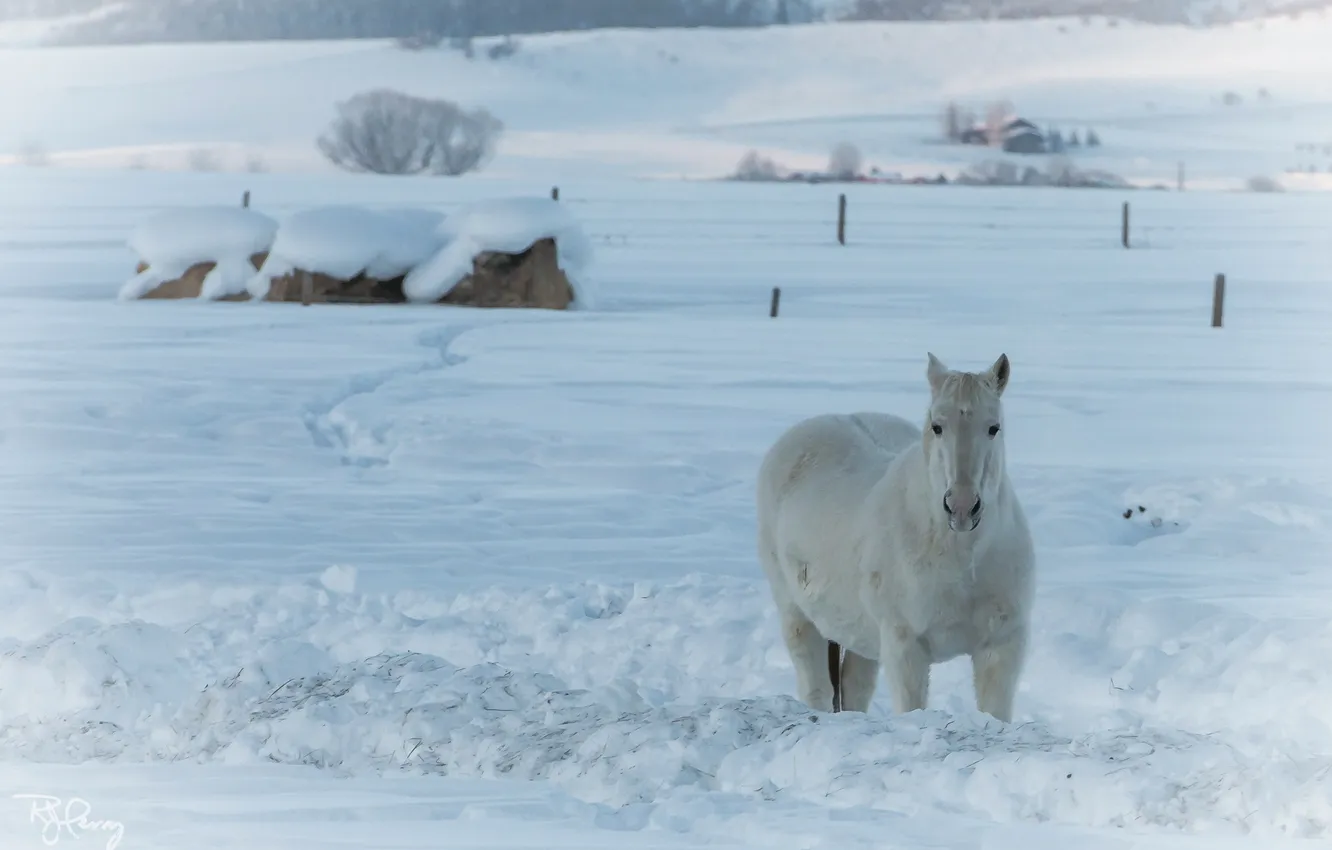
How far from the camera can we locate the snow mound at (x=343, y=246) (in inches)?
773

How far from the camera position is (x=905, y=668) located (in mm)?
4621

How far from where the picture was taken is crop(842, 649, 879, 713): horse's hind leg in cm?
543

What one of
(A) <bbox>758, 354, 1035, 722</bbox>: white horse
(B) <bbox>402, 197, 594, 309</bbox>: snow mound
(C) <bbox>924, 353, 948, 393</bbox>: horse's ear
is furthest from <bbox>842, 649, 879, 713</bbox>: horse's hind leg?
(B) <bbox>402, 197, 594, 309</bbox>: snow mound

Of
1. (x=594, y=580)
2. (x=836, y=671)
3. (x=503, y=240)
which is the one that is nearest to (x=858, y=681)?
(x=836, y=671)

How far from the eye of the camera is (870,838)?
364cm

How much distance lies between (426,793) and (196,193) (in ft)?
116

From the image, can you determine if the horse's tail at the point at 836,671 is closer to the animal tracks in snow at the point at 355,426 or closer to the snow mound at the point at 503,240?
the animal tracks in snow at the point at 355,426

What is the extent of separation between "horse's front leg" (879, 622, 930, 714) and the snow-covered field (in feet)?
0.78

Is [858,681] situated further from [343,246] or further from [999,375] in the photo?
[343,246]

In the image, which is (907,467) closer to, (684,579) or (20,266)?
(684,579)

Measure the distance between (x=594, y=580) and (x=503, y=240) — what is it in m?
12.6

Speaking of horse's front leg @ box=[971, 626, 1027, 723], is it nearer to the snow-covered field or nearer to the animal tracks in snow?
the snow-covered field

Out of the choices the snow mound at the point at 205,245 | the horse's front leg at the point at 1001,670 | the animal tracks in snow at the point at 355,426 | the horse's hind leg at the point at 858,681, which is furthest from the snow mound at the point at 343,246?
the horse's front leg at the point at 1001,670

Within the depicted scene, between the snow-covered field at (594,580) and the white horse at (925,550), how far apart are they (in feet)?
1.04
